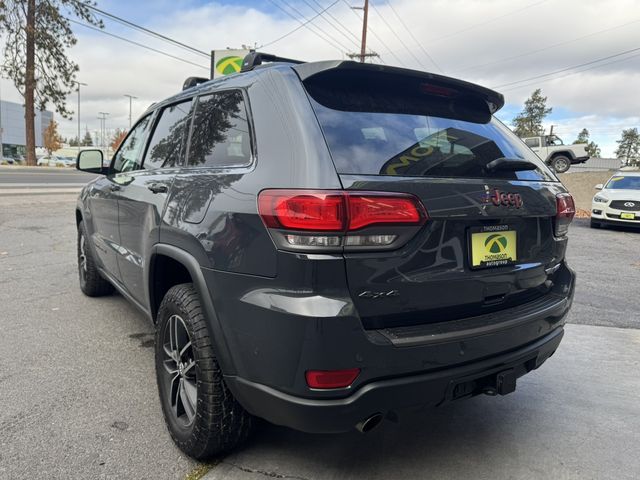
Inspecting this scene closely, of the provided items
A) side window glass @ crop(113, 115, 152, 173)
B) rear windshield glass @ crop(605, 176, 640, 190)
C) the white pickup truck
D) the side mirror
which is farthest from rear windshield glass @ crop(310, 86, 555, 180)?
the white pickup truck

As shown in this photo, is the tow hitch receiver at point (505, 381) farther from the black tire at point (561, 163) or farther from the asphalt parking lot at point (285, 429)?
the black tire at point (561, 163)

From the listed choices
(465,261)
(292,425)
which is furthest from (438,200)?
(292,425)

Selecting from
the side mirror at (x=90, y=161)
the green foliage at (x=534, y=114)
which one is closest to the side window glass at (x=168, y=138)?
the side mirror at (x=90, y=161)

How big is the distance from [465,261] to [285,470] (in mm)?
1271

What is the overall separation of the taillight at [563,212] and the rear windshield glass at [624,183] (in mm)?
12498

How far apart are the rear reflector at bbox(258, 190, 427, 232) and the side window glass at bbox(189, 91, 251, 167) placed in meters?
0.40

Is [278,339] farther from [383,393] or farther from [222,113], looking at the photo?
[222,113]

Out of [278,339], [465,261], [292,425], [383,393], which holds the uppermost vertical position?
[465,261]

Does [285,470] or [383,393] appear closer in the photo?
[383,393]

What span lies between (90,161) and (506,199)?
3.67 meters

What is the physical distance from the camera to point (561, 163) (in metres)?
24.3

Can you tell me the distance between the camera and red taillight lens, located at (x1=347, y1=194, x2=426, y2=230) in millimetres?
1732

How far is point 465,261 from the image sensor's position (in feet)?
6.49

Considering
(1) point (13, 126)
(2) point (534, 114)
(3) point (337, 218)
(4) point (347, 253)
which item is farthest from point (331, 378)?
(1) point (13, 126)
